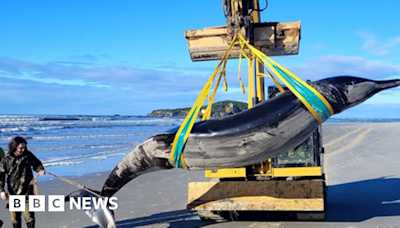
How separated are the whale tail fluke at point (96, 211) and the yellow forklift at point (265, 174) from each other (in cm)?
180

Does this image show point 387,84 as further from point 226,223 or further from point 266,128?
point 226,223

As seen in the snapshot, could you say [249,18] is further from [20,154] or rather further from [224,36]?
[20,154]

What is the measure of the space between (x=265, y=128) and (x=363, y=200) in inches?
214

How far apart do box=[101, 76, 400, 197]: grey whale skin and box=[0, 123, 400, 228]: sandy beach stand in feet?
9.35

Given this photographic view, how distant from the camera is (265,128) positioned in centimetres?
477

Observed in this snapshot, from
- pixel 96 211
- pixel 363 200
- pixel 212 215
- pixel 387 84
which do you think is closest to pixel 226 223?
pixel 212 215

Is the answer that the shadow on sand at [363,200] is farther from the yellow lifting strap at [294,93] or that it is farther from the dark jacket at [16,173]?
the dark jacket at [16,173]

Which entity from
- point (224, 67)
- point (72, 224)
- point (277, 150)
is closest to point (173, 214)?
point (72, 224)

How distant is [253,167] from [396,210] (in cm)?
291

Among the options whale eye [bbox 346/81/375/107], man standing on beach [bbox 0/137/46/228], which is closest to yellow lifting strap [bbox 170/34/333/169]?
whale eye [bbox 346/81/375/107]

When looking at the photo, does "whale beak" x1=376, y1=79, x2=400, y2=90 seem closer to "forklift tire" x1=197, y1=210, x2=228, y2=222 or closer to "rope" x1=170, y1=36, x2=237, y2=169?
"rope" x1=170, y1=36, x2=237, y2=169

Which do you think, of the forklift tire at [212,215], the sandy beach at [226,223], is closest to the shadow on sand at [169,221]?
the sandy beach at [226,223]

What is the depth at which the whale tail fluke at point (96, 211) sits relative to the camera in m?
5.79

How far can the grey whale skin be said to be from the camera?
477 centimetres
